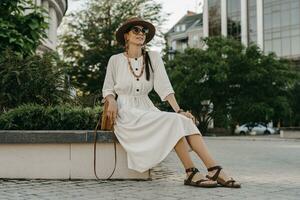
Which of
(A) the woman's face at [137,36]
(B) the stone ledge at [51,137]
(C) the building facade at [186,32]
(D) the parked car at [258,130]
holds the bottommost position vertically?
(D) the parked car at [258,130]

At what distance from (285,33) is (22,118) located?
47316mm

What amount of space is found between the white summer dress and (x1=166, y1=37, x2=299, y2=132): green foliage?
30398mm

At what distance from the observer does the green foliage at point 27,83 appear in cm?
897

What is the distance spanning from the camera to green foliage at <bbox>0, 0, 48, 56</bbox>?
35.4 ft

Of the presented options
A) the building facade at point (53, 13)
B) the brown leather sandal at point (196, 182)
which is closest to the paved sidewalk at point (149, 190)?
the brown leather sandal at point (196, 182)

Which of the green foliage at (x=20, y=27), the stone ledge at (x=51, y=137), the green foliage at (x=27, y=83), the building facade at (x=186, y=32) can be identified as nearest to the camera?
the stone ledge at (x=51, y=137)

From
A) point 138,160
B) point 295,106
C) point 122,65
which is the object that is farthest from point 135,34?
point 295,106

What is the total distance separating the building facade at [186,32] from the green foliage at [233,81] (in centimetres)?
3329

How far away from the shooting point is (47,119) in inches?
265

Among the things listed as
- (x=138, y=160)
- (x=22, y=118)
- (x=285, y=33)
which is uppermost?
(x=285, y=33)

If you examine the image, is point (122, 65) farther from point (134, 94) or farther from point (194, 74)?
point (194, 74)

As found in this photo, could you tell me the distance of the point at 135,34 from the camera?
640 centimetres

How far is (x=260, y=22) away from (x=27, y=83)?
47640 millimetres

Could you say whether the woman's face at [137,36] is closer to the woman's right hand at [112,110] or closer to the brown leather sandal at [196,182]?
the woman's right hand at [112,110]
